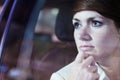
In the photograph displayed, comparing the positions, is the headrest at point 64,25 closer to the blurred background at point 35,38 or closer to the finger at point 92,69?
the blurred background at point 35,38

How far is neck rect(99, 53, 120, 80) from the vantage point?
3.44ft

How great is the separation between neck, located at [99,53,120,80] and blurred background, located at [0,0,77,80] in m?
0.10

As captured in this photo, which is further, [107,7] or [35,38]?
[35,38]

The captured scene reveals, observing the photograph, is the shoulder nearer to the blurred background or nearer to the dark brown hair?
the blurred background

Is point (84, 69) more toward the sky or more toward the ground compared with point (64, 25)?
more toward the ground

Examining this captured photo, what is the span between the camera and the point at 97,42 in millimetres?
1039

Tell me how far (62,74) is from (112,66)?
0.49 feet

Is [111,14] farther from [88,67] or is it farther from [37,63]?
[37,63]

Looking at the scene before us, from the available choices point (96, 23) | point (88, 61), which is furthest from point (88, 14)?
point (88, 61)

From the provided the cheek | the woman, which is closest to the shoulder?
the woman

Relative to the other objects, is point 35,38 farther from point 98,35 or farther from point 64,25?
point 98,35

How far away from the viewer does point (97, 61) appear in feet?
3.45

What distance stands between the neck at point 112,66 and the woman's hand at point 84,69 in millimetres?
34

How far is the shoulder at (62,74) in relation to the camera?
1066mm
